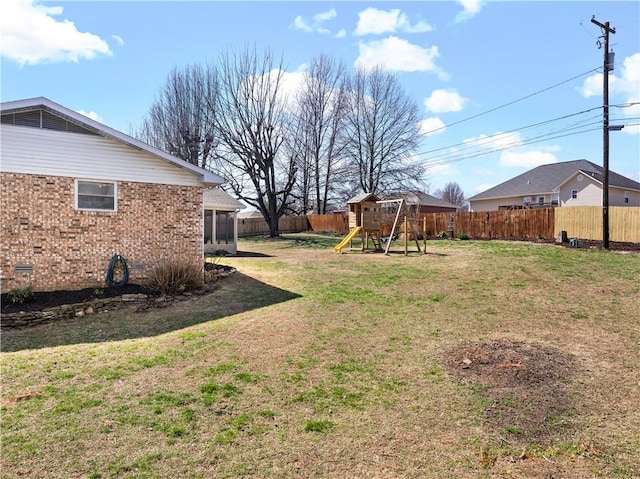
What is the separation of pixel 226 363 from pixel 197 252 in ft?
19.5

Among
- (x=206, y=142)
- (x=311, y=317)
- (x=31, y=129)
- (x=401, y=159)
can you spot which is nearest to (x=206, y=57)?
(x=206, y=142)

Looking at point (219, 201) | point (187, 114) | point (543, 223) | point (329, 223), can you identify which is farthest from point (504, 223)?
point (187, 114)

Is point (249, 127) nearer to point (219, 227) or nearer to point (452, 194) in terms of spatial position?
point (219, 227)

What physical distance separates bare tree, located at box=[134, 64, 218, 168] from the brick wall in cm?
1981

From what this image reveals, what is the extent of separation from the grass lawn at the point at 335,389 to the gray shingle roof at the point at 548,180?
2640 centimetres

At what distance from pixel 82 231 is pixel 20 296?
1910 mm

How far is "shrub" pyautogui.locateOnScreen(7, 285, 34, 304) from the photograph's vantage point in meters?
8.19

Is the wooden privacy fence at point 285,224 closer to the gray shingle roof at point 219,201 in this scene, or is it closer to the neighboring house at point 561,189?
the gray shingle roof at point 219,201

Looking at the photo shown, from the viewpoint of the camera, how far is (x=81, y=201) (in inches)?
372

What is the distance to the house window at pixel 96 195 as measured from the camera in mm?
9453

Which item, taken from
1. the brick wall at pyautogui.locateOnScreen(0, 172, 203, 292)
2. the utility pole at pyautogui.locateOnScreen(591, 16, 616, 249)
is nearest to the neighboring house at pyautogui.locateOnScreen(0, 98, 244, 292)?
the brick wall at pyautogui.locateOnScreen(0, 172, 203, 292)

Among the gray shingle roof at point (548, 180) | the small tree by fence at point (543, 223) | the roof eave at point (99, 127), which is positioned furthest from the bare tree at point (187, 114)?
the gray shingle roof at point (548, 180)

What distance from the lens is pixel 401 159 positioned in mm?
34312

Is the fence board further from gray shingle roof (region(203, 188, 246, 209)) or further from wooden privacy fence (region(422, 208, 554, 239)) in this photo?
gray shingle roof (region(203, 188, 246, 209))
